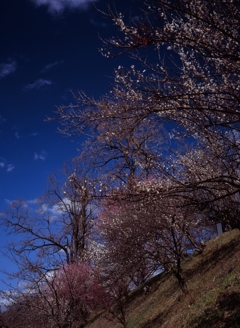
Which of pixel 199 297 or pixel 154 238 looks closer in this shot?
pixel 199 297

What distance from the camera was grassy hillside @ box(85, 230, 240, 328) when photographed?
864cm

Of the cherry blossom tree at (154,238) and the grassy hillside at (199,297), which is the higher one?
the cherry blossom tree at (154,238)

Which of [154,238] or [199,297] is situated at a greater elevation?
[154,238]

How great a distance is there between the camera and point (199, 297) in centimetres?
1127

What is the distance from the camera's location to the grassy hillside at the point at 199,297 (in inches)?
340

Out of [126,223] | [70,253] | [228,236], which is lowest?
[228,236]

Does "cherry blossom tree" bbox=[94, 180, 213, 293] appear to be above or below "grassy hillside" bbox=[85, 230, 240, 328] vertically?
above

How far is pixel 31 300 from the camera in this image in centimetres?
976

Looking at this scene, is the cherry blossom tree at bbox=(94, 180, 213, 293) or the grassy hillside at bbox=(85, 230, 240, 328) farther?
the cherry blossom tree at bbox=(94, 180, 213, 293)

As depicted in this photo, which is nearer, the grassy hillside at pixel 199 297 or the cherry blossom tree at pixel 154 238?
the grassy hillside at pixel 199 297

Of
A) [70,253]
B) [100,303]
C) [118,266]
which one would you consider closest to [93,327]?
[100,303]

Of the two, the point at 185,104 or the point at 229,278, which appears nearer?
the point at 185,104

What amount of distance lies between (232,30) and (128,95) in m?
1.85

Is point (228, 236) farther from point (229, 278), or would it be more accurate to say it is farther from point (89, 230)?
point (89, 230)
